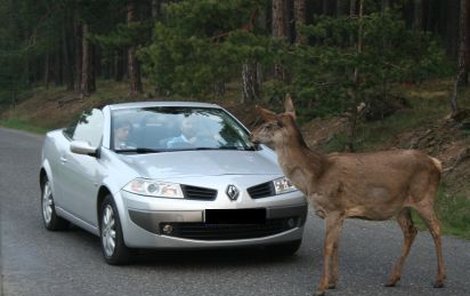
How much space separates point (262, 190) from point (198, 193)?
62cm

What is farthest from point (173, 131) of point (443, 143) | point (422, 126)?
point (422, 126)

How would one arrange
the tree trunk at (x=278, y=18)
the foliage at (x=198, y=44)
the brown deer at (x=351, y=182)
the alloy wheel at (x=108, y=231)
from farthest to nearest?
the tree trunk at (x=278, y=18) → the foliage at (x=198, y=44) → the alloy wheel at (x=108, y=231) → the brown deer at (x=351, y=182)

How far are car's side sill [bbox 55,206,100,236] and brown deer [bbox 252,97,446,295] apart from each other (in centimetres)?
233

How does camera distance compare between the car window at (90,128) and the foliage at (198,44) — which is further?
the foliage at (198,44)

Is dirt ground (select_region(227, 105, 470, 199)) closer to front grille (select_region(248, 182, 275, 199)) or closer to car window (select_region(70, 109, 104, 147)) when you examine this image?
car window (select_region(70, 109, 104, 147))

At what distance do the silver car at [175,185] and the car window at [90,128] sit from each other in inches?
1.0

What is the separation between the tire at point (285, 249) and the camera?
301 inches

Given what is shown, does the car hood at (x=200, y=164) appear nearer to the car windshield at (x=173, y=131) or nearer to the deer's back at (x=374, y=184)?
the car windshield at (x=173, y=131)

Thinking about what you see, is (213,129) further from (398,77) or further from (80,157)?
(398,77)

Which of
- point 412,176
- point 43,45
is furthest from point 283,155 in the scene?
point 43,45

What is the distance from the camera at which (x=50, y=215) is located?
31.2 ft

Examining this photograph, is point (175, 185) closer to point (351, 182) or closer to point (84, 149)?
point (84, 149)

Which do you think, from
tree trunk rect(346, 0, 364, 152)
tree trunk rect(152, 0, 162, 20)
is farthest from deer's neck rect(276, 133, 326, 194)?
tree trunk rect(152, 0, 162, 20)

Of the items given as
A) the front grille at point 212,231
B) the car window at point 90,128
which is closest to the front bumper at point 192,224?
the front grille at point 212,231
